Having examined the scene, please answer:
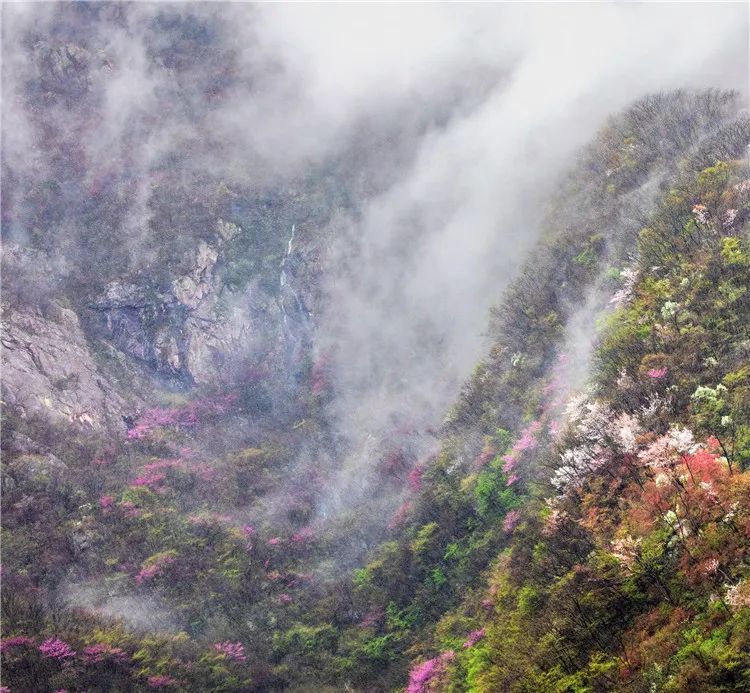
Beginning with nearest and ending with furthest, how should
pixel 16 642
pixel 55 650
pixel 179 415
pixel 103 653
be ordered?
1. pixel 55 650
2. pixel 16 642
3. pixel 103 653
4. pixel 179 415

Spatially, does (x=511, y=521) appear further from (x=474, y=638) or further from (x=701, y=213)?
(x=701, y=213)

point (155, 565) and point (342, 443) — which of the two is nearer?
point (155, 565)

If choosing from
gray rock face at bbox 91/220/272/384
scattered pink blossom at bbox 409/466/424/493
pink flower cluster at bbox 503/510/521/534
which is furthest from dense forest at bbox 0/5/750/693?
pink flower cluster at bbox 503/510/521/534

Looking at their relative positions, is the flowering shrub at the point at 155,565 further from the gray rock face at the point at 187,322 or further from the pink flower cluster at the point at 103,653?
the gray rock face at the point at 187,322

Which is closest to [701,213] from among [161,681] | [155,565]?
[161,681]

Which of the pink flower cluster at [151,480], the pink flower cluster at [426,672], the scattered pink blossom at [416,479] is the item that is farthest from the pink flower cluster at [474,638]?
the pink flower cluster at [151,480]

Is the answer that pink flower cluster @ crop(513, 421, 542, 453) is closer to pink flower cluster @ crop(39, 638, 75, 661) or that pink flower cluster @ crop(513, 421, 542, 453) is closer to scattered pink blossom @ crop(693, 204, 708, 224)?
scattered pink blossom @ crop(693, 204, 708, 224)

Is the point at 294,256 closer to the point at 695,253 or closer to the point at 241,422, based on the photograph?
the point at 241,422

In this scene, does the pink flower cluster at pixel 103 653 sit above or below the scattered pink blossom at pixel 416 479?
below
